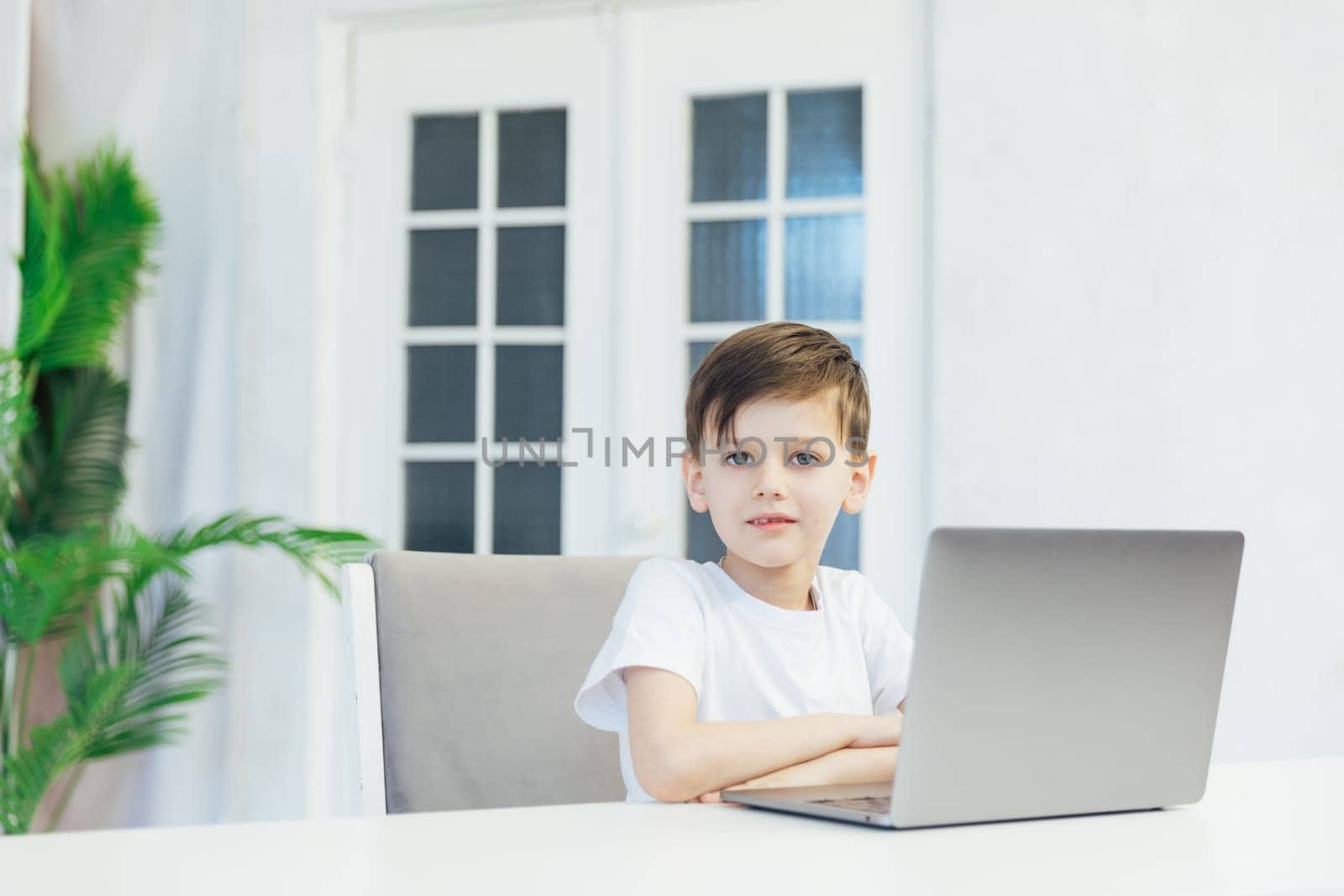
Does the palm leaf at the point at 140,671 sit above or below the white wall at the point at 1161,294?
below

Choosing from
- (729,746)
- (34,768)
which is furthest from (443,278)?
(729,746)

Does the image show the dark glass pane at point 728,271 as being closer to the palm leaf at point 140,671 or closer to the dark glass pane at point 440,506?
the dark glass pane at point 440,506

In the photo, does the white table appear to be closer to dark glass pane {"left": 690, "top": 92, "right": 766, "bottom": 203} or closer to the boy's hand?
the boy's hand

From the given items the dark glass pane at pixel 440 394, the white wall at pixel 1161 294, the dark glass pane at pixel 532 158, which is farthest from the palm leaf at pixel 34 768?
the white wall at pixel 1161 294

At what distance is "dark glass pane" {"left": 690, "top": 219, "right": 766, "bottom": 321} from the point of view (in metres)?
3.15

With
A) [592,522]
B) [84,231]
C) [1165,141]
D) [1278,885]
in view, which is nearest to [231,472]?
[84,231]

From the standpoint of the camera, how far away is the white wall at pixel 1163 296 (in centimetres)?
283

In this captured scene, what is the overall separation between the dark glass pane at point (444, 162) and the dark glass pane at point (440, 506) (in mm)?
661

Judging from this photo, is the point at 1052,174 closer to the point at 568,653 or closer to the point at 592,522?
the point at 592,522

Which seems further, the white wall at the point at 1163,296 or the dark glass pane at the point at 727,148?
the dark glass pane at the point at 727,148

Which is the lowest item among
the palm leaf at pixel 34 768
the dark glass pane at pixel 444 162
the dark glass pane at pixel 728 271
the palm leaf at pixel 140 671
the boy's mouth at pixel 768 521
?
the palm leaf at pixel 34 768

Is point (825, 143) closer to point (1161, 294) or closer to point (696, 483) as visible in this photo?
point (1161, 294)

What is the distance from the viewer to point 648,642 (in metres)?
1.10

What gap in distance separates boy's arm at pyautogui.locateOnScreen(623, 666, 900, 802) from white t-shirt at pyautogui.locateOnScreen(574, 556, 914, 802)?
0.28 ft
